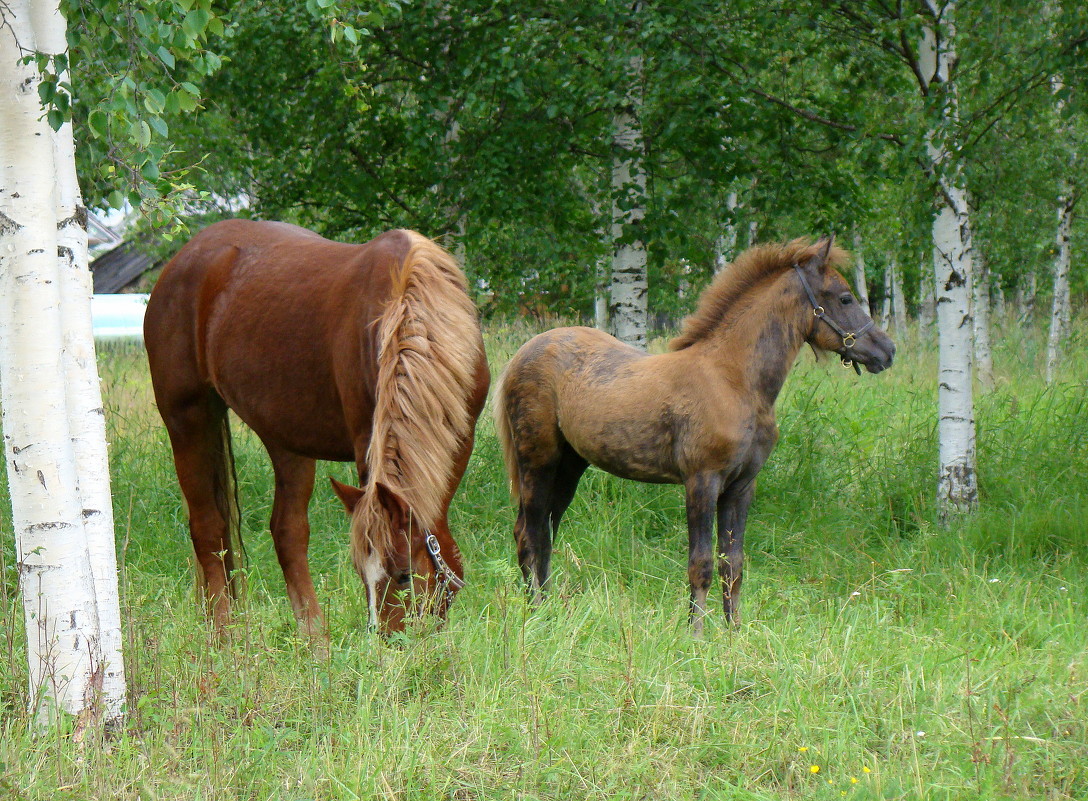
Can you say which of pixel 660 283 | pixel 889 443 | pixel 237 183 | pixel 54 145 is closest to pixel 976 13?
pixel 889 443

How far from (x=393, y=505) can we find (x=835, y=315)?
2.44m

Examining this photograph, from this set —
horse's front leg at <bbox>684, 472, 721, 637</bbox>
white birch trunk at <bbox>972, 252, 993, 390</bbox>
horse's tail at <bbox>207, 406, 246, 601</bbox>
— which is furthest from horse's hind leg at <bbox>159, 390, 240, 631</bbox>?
white birch trunk at <bbox>972, 252, 993, 390</bbox>

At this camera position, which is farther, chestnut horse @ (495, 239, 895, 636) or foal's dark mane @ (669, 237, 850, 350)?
foal's dark mane @ (669, 237, 850, 350)

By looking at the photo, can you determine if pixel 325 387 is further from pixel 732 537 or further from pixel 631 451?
pixel 732 537

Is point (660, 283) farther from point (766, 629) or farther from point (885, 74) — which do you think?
point (766, 629)

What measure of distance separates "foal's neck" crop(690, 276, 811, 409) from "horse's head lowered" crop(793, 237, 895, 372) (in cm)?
7

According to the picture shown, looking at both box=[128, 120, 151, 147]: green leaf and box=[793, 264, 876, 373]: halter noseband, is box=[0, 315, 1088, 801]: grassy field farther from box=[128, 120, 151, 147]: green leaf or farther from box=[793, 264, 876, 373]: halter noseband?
box=[128, 120, 151, 147]: green leaf

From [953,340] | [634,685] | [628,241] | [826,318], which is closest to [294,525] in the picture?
[634,685]

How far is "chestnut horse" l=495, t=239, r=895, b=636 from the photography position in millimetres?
4473

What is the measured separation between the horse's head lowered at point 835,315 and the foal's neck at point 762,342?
0.22ft

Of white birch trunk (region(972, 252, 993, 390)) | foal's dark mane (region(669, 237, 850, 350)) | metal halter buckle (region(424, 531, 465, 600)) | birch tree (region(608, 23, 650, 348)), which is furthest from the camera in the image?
white birch trunk (region(972, 252, 993, 390))

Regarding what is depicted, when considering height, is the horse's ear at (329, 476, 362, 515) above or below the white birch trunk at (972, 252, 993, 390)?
above

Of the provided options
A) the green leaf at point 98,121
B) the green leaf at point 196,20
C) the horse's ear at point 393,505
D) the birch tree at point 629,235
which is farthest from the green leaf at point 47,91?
the birch tree at point 629,235

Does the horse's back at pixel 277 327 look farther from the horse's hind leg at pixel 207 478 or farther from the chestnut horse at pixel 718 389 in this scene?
the chestnut horse at pixel 718 389
